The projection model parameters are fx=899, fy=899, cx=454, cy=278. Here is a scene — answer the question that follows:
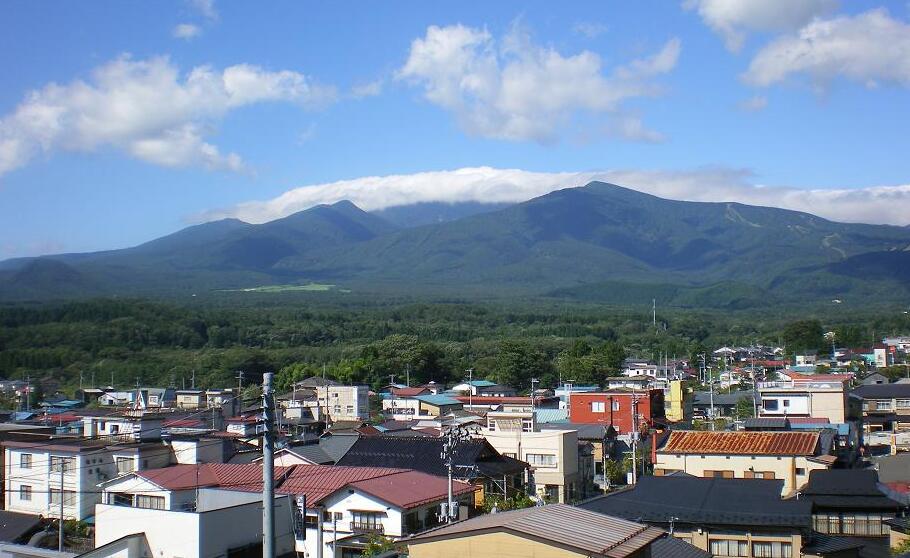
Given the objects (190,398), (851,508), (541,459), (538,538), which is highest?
(538,538)

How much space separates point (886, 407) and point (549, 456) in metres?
16.9

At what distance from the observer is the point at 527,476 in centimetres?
1969

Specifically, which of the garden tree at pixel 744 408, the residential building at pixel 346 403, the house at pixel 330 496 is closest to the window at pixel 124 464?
the house at pixel 330 496

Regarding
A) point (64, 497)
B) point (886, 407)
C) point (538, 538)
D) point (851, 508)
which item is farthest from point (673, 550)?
point (886, 407)

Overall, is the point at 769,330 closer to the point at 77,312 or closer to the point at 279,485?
the point at 77,312

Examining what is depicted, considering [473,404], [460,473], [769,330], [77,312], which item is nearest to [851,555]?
[460,473]

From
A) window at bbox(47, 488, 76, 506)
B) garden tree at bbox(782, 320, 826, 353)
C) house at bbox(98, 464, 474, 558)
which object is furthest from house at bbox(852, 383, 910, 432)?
garden tree at bbox(782, 320, 826, 353)

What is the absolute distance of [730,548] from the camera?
13266 mm

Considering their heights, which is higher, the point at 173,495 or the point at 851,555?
the point at 173,495

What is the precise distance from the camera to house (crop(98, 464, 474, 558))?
13141 mm

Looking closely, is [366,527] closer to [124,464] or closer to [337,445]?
[124,464]

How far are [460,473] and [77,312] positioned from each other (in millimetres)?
62319

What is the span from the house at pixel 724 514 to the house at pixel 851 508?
4.06ft

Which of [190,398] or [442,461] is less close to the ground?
[442,461]
